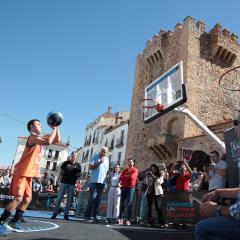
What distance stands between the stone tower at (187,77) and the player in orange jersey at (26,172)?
Answer: 16134 millimetres

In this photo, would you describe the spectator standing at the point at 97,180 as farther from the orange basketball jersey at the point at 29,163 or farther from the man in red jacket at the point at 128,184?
the orange basketball jersey at the point at 29,163

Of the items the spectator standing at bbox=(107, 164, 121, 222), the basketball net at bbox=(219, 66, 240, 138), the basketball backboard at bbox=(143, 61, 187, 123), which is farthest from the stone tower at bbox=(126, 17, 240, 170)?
the spectator standing at bbox=(107, 164, 121, 222)

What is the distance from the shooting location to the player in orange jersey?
4660mm

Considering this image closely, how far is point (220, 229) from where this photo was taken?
2.38 metres

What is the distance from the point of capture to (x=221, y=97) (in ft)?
76.6

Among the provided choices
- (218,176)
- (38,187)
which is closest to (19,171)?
(218,176)

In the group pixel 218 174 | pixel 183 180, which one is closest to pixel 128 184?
pixel 183 180

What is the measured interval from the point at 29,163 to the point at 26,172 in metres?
0.15

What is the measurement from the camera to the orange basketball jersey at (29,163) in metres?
4.77

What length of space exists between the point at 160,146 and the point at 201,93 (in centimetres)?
483

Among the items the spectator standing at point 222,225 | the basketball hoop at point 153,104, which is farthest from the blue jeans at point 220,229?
the basketball hoop at point 153,104

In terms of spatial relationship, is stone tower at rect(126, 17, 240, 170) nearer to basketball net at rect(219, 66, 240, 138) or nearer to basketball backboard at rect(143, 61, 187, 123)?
basketball net at rect(219, 66, 240, 138)

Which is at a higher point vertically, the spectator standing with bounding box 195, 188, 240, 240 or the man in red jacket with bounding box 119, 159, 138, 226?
the man in red jacket with bounding box 119, 159, 138, 226

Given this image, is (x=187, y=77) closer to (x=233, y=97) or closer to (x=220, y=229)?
(x=233, y=97)
